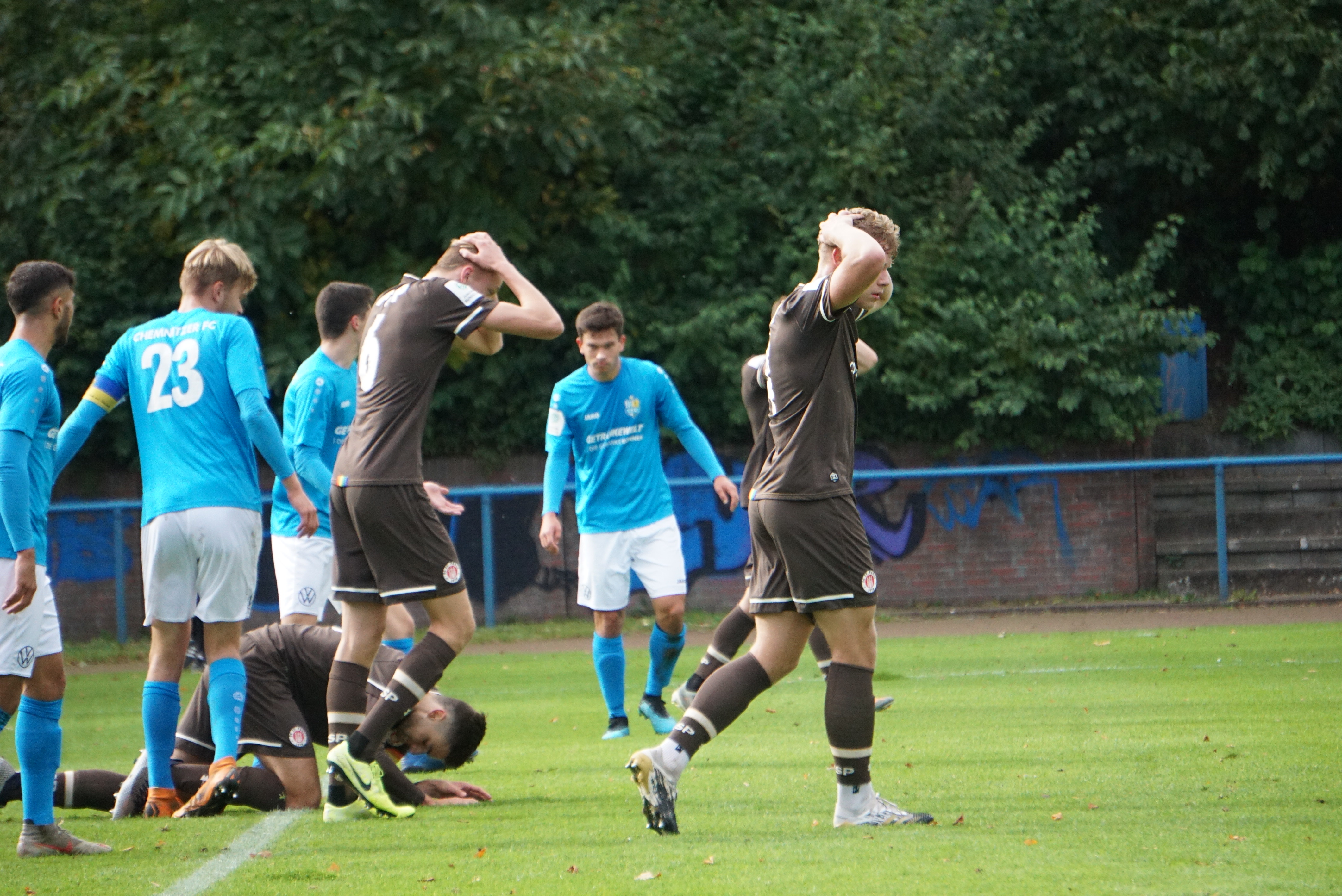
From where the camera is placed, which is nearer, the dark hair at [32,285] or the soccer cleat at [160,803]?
the dark hair at [32,285]

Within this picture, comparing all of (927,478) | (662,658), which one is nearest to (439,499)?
(662,658)

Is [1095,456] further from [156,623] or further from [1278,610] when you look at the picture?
[156,623]

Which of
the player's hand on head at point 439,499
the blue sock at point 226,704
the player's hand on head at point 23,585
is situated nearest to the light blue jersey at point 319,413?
the player's hand on head at point 439,499

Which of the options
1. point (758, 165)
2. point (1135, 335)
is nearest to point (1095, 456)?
point (1135, 335)

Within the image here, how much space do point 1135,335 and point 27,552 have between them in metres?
14.2

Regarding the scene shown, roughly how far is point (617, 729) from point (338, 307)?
9.32 feet

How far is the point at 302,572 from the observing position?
7.68 meters

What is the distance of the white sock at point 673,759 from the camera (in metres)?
4.72

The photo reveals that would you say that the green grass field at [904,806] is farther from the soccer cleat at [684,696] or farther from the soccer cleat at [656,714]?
the soccer cleat at [684,696]

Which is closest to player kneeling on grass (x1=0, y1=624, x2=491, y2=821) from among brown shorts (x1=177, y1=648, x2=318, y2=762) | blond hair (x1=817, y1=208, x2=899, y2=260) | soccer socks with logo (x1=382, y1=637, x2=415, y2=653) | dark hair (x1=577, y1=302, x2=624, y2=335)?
brown shorts (x1=177, y1=648, x2=318, y2=762)

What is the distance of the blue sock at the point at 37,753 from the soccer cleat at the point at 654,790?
6.56 feet

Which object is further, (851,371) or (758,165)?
(758,165)

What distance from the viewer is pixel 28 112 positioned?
16.1 m

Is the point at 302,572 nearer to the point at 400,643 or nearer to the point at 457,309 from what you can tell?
the point at 400,643
